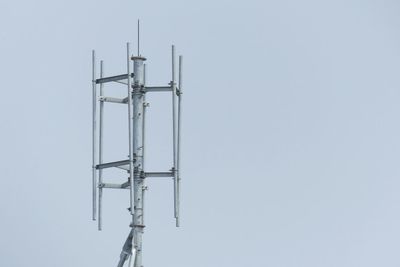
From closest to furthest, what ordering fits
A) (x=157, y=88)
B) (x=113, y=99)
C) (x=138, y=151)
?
(x=157, y=88) < (x=138, y=151) < (x=113, y=99)

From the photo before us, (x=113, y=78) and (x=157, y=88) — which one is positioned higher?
(x=113, y=78)

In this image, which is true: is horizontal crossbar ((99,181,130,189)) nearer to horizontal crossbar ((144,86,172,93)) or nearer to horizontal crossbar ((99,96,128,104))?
horizontal crossbar ((99,96,128,104))

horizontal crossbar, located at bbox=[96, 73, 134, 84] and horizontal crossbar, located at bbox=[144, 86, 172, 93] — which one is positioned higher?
horizontal crossbar, located at bbox=[96, 73, 134, 84]

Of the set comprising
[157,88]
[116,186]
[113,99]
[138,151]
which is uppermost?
[157,88]

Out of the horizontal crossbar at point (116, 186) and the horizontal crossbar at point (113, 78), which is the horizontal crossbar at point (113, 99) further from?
the horizontal crossbar at point (116, 186)

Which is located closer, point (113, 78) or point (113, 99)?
point (113, 78)

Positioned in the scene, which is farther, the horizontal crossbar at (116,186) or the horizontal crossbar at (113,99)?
the horizontal crossbar at (113,99)

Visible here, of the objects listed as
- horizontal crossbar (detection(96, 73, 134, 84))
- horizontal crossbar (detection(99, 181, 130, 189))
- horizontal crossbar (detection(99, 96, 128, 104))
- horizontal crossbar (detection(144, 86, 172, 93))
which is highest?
horizontal crossbar (detection(96, 73, 134, 84))

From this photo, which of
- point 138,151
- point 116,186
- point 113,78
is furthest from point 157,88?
point 116,186

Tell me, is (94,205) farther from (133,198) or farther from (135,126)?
(135,126)

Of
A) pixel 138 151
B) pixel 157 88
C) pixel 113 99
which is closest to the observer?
pixel 157 88

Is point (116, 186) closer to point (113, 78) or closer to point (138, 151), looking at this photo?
point (138, 151)

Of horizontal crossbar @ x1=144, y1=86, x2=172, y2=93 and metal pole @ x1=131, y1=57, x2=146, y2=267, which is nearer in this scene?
metal pole @ x1=131, y1=57, x2=146, y2=267

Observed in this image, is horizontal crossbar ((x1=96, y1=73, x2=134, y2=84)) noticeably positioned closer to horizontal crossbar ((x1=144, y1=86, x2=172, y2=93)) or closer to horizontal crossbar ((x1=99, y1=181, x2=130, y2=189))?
horizontal crossbar ((x1=144, y1=86, x2=172, y2=93))
